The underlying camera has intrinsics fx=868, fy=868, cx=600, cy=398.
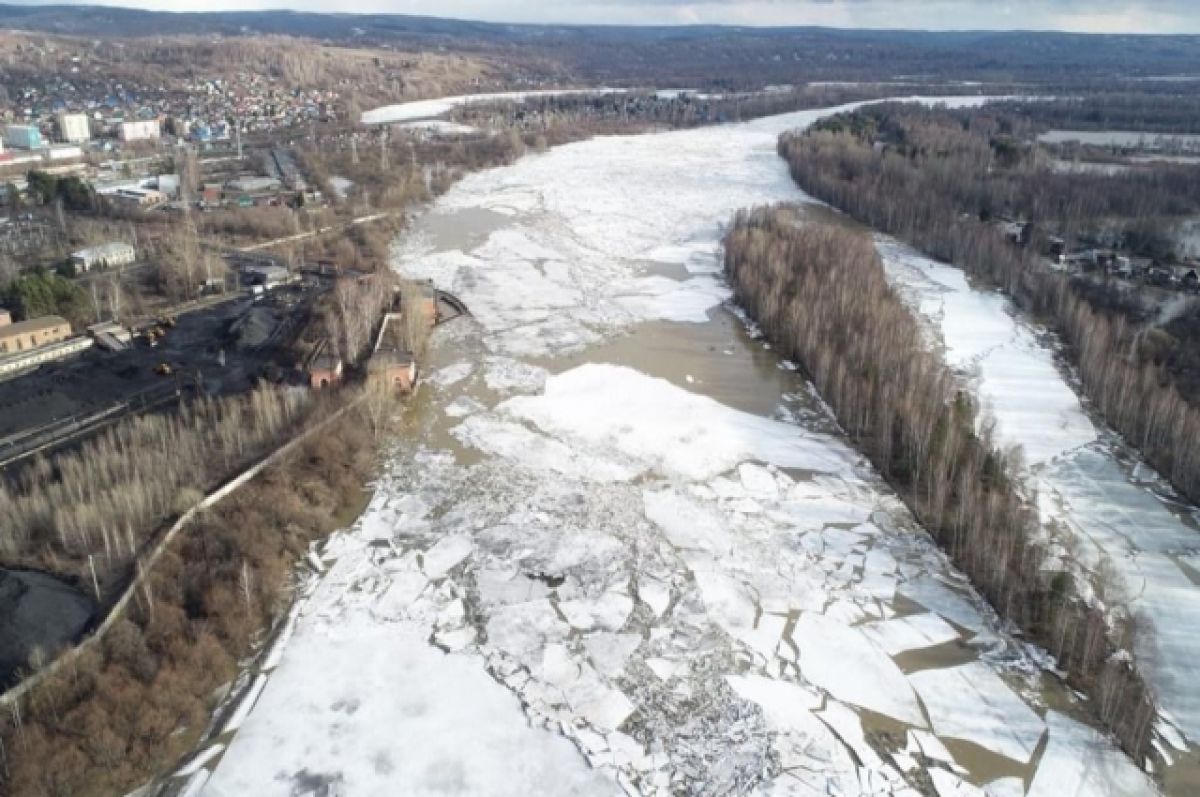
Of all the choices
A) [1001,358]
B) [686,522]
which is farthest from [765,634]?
[1001,358]

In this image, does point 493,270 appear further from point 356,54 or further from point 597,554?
point 356,54

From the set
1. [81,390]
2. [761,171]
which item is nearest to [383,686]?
[81,390]

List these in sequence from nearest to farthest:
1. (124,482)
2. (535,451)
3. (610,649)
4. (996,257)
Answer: (610,649)
(124,482)
(535,451)
(996,257)

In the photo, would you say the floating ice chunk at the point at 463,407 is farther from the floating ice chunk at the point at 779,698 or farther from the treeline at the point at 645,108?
the treeline at the point at 645,108

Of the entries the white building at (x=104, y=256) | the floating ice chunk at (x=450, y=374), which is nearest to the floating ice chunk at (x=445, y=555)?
the floating ice chunk at (x=450, y=374)

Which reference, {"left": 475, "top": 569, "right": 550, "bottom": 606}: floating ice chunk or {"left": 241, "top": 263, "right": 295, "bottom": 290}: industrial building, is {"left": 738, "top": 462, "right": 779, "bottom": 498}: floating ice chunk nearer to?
{"left": 475, "top": 569, "right": 550, "bottom": 606}: floating ice chunk

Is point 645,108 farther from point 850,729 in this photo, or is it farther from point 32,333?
point 850,729
